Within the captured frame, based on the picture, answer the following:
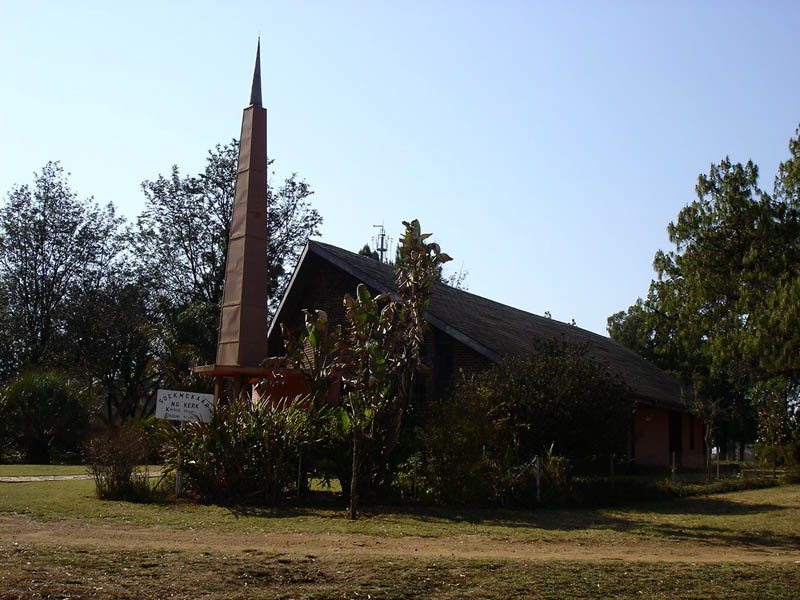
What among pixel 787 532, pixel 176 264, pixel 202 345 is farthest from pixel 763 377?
pixel 176 264

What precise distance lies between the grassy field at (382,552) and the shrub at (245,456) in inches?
28.8

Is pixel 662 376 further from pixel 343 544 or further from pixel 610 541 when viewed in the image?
pixel 343 544

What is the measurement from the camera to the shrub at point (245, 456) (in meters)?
14.0

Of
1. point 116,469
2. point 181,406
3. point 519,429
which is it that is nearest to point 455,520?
point 519,429

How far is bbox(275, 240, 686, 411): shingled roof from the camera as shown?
21.4 meters

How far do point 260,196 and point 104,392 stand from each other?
26.0 m

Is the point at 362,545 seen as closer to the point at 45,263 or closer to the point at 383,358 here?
the point at 383,358

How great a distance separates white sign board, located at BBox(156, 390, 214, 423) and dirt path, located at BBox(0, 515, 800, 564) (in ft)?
14.8

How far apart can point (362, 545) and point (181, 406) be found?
6.99 m

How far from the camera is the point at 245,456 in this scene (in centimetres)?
1396

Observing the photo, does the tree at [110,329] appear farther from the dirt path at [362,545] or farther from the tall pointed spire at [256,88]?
the dirt path at [362,545]

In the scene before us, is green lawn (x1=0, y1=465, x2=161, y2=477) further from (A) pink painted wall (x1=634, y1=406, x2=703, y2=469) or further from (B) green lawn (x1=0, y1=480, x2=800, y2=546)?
(A) pink painted wall (x1=634, y1=406, x2=703, y2=469)

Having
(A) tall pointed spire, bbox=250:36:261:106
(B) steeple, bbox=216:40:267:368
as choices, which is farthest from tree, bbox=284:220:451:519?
(A) tall pointed spire, bbox=250:36:261:106

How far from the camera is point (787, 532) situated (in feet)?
41.0
